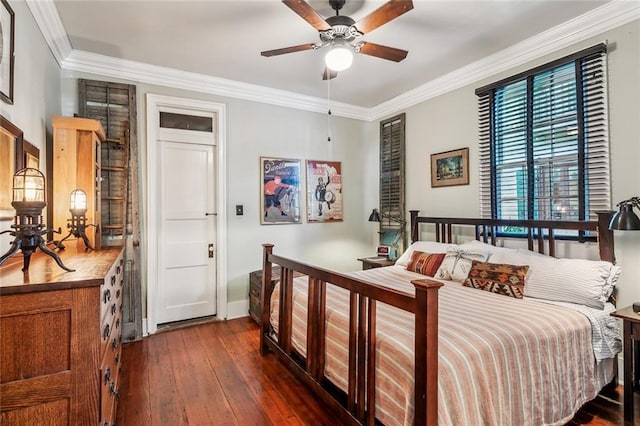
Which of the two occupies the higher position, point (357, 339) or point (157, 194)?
point (157, 194)

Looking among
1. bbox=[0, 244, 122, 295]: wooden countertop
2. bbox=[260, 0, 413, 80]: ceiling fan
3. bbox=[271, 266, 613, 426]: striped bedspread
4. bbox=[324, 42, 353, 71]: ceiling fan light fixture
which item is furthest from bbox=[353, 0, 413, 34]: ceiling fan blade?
bbox=[0, 244, 122, 295]: wooden countertop

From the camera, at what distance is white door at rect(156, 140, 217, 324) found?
3.51 meters

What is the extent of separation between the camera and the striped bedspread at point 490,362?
1.43 meters

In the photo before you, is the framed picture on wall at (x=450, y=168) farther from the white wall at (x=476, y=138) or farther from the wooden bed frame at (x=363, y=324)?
the wooden bed frame at (x=363, y=324)

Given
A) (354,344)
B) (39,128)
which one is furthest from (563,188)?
(39,128)

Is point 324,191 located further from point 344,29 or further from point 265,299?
point 344,29

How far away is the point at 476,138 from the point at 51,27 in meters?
3.86

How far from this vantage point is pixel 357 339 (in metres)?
1.75

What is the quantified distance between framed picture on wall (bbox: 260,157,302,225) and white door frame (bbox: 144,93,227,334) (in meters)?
0.50

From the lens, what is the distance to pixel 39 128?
2.33 metres

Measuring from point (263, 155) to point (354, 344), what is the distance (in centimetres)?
282

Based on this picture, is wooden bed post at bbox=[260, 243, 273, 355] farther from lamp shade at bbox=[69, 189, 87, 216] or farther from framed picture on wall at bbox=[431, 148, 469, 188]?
framed picture on wall at bbox=[431, 148, 469, 188]

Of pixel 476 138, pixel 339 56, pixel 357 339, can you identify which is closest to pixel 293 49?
pixel 339 56

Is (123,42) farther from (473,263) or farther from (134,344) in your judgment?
(473,263)
